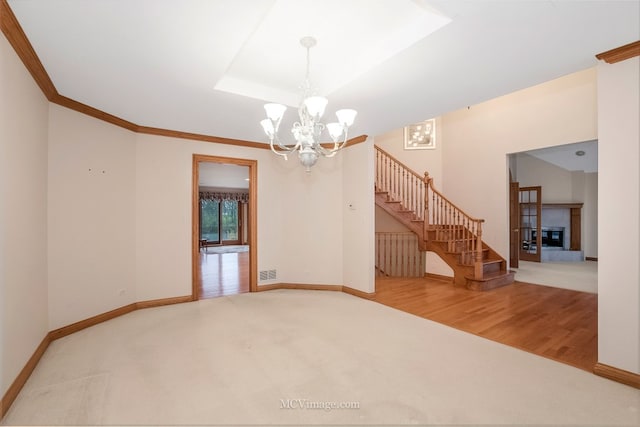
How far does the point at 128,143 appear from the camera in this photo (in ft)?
13.2

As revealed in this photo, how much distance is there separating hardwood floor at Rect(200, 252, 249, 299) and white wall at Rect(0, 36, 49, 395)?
7.76ft

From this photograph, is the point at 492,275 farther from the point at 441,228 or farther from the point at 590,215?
the point at 590,215

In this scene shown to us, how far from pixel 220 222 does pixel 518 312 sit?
12270 millimetres

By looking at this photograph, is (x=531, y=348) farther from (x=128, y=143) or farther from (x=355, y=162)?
(x=128, y=143)

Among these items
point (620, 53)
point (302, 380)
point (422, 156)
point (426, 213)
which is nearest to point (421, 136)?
point (422, 156)

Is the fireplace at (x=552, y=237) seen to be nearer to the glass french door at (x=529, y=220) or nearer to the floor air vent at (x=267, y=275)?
the glass french door at (x=529, y=220)

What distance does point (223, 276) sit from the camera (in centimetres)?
655

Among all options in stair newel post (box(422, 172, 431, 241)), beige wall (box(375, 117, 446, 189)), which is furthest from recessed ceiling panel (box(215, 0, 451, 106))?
beige wall (box(375, 117, 446, 189))

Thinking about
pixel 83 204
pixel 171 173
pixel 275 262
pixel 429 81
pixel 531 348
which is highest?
pixel 429 81

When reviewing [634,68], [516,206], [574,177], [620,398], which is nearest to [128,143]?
[634,68]

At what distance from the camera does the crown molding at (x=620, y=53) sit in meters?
2.19

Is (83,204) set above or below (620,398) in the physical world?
above

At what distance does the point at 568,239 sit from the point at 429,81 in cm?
910

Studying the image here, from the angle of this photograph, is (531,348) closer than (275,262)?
Yes
